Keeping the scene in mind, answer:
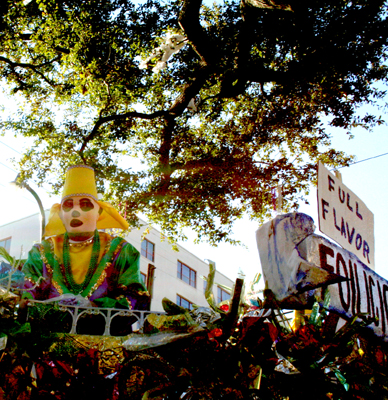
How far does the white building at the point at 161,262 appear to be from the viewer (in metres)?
17.2

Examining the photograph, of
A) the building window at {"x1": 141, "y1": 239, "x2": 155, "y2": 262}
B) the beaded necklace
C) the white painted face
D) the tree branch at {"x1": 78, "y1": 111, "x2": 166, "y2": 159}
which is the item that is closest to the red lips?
the white painted face

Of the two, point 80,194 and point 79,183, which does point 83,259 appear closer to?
point 80,194

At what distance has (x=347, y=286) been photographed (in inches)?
83.7

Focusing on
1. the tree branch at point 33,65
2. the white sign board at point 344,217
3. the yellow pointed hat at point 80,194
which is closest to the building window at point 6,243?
the tree branch at point 33,65

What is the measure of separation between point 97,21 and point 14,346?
8.21 m

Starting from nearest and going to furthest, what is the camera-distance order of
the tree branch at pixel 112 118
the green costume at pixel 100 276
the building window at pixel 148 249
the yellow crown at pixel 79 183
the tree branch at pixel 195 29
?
the green costume at pixel 100 276 < the yellow crown at pixel 79 183 < the tree branch at pixel 195 29 < the tree branch at pixel 112 118 < the building window at pixel 148 249

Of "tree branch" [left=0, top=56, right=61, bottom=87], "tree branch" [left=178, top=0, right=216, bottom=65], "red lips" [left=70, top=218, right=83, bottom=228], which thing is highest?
"tree branch" [left=0, top=56, right=61, bottom=87]

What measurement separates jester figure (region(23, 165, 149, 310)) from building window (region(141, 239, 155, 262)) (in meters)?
14.3

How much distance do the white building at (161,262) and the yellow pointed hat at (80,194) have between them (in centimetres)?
1199

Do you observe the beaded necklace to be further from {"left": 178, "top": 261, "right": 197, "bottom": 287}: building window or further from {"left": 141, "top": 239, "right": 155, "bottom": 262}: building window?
{"left": 178, "top": 261, "right": 197, "bottom": 287}: building window

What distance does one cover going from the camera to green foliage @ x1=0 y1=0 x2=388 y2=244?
26.7 ft

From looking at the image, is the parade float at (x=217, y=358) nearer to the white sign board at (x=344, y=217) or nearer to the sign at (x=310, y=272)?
the sign at (x=310, y=272)

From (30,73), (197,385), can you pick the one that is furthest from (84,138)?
(197,385)

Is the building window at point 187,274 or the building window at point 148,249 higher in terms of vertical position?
the building window at point 148,249
